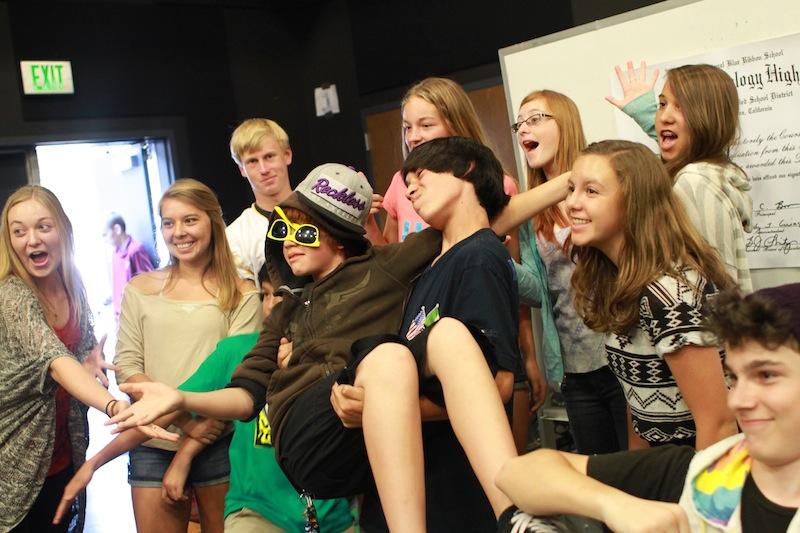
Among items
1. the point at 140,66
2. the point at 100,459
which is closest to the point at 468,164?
the point at 100,459

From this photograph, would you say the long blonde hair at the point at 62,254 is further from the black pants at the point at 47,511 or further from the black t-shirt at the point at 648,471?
the black t-shirt at the point at 648,471

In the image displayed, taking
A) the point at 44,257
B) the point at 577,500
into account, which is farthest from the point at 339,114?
the point at 577,500

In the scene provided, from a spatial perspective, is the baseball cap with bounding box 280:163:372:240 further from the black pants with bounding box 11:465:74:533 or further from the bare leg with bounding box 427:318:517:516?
the black pants with bounding box 11:465:74:533

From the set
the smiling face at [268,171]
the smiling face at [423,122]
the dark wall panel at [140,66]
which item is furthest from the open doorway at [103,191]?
the smiling face at [423,122]

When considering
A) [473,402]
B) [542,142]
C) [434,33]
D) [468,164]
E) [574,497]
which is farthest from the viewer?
[434,33]

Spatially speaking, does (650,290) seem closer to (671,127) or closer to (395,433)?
(395,433)

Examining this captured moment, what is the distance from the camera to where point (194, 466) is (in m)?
2.77

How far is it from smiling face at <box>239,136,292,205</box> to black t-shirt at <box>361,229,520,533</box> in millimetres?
1585

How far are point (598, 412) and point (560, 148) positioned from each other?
2.86 ft

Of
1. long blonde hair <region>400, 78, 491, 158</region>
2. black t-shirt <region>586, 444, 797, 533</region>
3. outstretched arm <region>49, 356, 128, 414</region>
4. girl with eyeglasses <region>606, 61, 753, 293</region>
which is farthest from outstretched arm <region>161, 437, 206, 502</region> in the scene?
girl with eyeglasses <region>606, 61, 753, 293</region>

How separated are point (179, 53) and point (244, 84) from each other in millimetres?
585

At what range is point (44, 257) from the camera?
2.94m

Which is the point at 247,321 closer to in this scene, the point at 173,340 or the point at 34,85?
the point at 173,340

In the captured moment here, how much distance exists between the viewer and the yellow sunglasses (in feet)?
7.65
